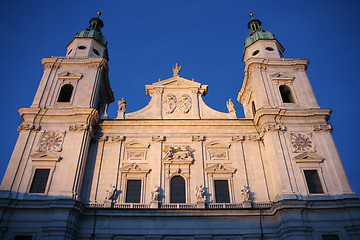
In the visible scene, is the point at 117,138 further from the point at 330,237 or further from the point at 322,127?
the point at 330,237

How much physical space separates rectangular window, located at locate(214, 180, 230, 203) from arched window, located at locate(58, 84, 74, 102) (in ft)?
49.4

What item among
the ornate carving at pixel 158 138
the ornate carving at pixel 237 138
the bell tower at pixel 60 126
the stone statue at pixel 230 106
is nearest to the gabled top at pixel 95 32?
the bell tower at pixel 60 126

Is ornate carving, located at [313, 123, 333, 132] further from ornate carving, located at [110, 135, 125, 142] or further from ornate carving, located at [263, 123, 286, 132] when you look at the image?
ornate carving, located at [110, 135, 125, 142]

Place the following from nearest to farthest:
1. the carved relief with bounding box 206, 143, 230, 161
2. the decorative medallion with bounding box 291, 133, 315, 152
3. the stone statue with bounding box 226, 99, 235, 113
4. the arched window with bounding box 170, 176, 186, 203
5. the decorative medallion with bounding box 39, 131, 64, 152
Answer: the arched window with bounding box 170, 176, 186, 203 < the decorative medallion with bounding box 39, 131, 64, 152 < the decorative medallion with bounding box 291, 133, 315, 152 < the carved relief with bounding box 206, 143, 230, 161 < the stone statue with bounding box 226, 99, 235, 113

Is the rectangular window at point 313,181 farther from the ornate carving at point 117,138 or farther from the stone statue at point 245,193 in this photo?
the ornate carving at point 117,138

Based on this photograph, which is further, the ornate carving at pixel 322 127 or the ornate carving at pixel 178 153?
the ornate carving at pixel 322 127

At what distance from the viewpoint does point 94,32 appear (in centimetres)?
3228

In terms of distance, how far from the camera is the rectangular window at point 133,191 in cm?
2178

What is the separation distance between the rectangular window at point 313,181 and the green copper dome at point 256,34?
616 inches

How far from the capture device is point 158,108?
2656 centimetres

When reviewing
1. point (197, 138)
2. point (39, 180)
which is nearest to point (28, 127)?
point (39, 180)

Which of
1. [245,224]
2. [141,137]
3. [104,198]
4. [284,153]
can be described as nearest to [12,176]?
[104,198]

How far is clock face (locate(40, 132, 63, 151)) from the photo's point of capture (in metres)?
22.7

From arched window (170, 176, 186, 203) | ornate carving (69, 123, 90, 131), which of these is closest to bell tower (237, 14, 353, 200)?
arched window (170, 176, 186, 203)
